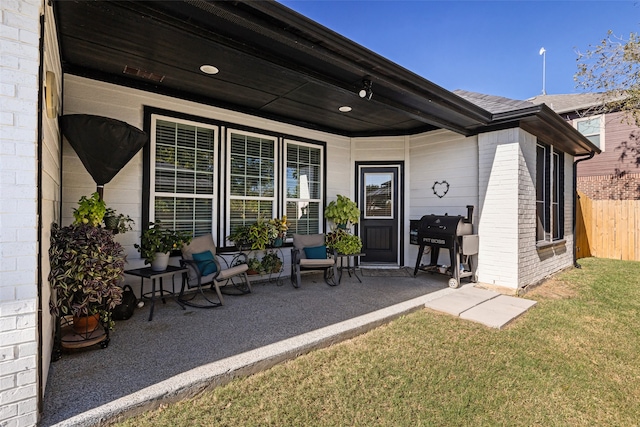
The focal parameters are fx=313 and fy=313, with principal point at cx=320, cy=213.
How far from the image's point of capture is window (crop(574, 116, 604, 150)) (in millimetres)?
10414

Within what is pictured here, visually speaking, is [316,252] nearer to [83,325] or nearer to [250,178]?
[250,178]

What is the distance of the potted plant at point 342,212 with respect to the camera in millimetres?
5906

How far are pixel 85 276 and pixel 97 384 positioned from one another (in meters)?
0.82

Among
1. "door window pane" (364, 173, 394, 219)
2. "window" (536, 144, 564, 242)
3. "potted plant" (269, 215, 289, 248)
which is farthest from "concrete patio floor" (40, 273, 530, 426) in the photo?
"window" (536, 144, 564, 242)

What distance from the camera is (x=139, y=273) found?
136 inches

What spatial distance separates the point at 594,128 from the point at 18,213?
566 inches

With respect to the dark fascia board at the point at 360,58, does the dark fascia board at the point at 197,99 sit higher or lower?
higher

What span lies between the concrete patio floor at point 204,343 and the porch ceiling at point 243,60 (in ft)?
8.59

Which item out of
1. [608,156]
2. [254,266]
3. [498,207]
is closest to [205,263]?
[254,266]

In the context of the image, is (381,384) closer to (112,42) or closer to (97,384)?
(97,384)

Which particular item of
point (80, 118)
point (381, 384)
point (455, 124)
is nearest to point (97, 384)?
point (381, 384)

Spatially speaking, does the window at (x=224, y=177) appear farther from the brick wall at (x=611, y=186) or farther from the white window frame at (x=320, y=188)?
the brick wall at (x=611, y=186)

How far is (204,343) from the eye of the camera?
2762 mm

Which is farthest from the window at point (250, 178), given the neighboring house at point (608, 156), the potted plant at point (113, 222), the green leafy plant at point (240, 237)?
the neighboring house at point (608, 156)
